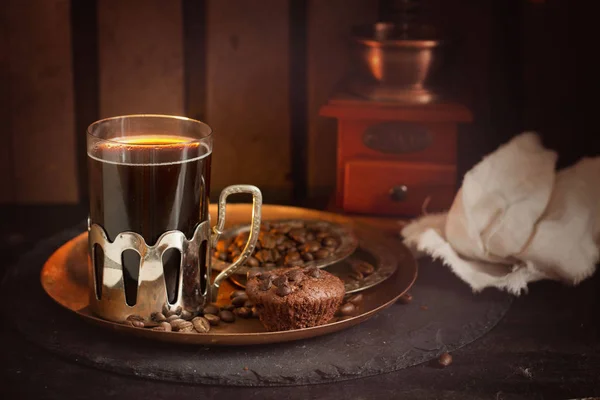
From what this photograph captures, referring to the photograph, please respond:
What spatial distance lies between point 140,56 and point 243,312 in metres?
0.94

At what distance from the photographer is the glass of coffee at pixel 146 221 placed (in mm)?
1171

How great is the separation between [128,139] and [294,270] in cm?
32

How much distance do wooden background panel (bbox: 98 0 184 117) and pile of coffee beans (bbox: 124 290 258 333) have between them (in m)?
0.84

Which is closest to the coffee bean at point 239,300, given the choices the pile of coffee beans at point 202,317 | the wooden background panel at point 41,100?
the pile of coffee beans at point 202,317

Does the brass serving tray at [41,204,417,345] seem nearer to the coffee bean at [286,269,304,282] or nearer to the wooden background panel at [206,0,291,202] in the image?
the coffee bean at [286,269,304,282]

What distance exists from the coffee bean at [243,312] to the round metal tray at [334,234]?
87 mm

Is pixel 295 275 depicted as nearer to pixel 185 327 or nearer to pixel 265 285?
pixel 265 285

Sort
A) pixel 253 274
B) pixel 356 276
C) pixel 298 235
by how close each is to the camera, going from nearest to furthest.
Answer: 1. pixel 253 274
2. pixel 356 276
3. pixel 298 235

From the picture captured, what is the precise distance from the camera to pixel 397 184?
1.74 metres

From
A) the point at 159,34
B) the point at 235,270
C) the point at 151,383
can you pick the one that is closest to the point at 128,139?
the point at 235,270

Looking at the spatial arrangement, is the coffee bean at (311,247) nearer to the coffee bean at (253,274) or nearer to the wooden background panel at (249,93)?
the coffee bean at (253,274)

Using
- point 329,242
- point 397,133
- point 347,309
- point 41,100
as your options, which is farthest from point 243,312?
point 41,100

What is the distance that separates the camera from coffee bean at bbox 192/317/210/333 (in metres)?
1.20

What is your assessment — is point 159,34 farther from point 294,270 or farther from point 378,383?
point 378,383
